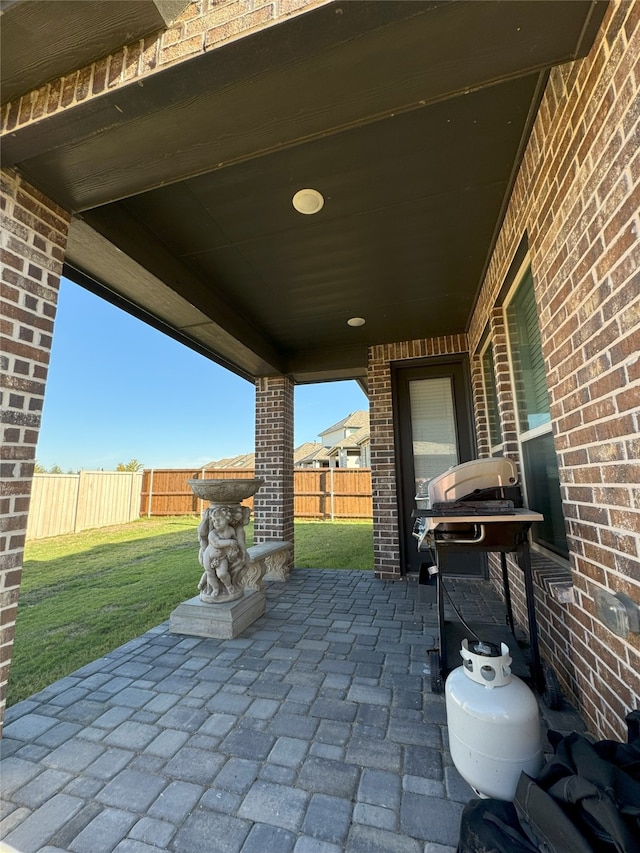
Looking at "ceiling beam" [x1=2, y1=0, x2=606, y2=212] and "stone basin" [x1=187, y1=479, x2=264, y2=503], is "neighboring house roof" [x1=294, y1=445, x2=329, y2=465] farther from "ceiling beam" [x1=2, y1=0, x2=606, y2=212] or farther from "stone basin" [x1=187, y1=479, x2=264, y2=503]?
"ceiling beam" [x1=2, y1=0, x2=606, y2=212]

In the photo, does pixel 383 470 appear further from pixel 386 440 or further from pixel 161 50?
pixel 161 50

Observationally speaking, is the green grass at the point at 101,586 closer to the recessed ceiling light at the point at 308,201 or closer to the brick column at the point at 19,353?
the brick column at the point at 19,353

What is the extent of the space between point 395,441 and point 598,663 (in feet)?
10.7

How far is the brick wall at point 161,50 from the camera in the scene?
1246 mm

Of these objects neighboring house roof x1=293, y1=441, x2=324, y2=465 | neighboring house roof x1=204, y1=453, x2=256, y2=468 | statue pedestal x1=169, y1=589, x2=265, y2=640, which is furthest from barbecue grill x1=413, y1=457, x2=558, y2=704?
neighboring house roof x1=204, y1=453, x2=256, y2=468

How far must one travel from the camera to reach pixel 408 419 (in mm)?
4746

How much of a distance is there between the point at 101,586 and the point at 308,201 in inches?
187

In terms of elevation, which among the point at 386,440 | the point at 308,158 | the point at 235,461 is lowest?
the point at 386,440

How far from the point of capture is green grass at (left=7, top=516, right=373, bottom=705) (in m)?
2.66

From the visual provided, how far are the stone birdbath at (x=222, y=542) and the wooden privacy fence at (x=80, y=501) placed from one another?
618cm

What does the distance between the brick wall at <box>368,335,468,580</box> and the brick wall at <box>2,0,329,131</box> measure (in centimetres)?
374

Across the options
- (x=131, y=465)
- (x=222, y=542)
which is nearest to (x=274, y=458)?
(x=222, y=542)

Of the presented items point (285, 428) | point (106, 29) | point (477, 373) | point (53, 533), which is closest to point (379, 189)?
point (106, 29)

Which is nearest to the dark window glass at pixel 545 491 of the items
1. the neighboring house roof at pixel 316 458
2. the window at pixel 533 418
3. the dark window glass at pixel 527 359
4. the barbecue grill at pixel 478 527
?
the window at pixel 533 418
